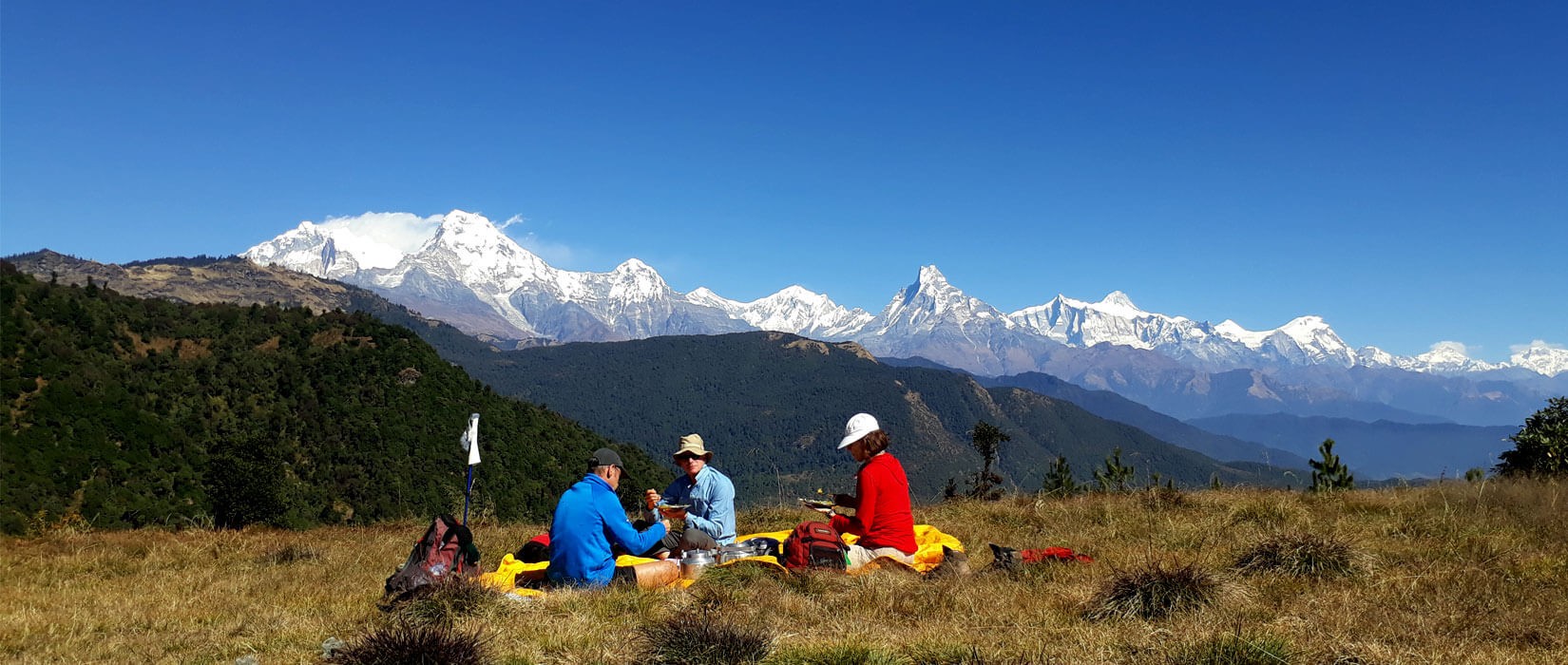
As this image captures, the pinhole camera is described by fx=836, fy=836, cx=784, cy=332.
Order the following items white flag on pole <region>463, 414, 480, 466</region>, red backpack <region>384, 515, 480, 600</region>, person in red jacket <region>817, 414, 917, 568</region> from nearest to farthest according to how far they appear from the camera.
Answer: red backpack <region>384, 515, 480, 600</region>
person in red jacket <region>817, 414, 917, 568</region>
white flag on pole <region>463, 414, 480, 466</region>

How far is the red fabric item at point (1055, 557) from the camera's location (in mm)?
8398

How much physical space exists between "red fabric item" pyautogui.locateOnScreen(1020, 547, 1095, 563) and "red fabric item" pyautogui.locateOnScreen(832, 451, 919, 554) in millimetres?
1172

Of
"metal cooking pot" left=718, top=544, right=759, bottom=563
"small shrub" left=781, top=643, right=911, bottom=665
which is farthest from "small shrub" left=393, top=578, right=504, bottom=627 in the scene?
"small shrub" left=781, top=643, right=911, bottom=665

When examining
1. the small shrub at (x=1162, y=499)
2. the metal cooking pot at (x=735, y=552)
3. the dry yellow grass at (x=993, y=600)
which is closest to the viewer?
the dry yellow grass at (x=993, y=600)

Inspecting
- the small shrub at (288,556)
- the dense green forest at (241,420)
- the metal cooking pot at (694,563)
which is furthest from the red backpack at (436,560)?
the dense green forest at (241,420)

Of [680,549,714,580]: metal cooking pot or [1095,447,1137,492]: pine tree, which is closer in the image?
[680,549,714,580]: metal cooking pot

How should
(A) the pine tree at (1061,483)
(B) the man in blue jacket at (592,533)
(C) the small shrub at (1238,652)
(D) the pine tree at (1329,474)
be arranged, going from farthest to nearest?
(A) the pine tree at (1061,483) < (D) the pine tree at (1329,474) < (B) the man in blue jacket at (592,533) < (C) the small shrub at (1238,652)

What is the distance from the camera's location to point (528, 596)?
744 centimetres

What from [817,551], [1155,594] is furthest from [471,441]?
[1155,594]

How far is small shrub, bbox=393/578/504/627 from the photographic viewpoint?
6621 mm

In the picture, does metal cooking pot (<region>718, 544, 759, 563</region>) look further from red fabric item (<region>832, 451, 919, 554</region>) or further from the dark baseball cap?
the dark baseball cap

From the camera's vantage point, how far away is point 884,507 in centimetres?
882

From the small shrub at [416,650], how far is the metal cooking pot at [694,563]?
3.33 metres

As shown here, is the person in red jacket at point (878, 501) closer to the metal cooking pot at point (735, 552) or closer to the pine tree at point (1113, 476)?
the metal cooking pot at point (735, 552)
